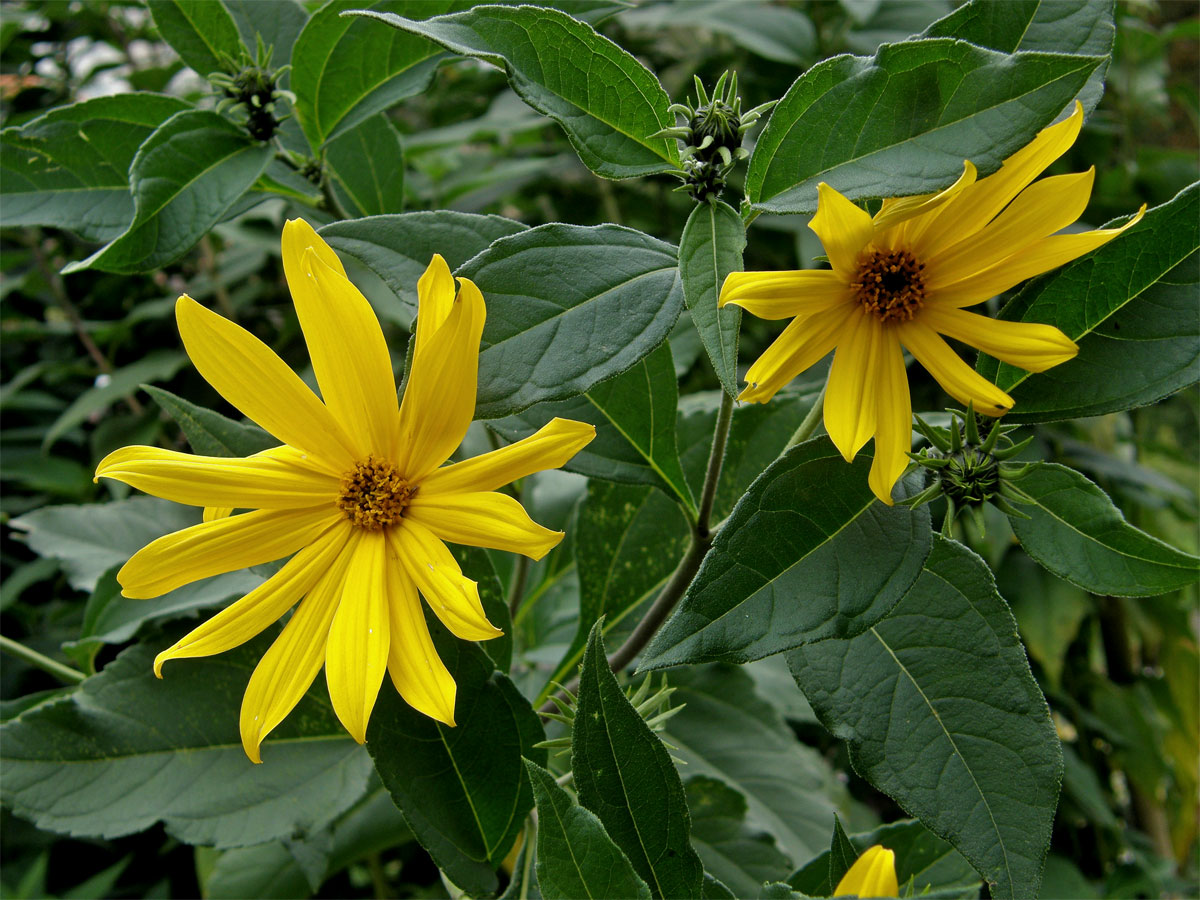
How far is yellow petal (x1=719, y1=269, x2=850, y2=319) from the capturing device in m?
0.40

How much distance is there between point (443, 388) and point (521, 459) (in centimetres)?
5

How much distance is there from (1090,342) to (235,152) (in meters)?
0.52

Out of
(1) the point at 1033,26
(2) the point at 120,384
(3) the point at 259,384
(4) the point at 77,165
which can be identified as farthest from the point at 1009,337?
(2) the point at 120,384

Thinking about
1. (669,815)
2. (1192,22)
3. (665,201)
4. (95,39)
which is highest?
(1192,22)

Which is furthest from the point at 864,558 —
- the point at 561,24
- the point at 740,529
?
the point at 561,24

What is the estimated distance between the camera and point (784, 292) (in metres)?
0.43

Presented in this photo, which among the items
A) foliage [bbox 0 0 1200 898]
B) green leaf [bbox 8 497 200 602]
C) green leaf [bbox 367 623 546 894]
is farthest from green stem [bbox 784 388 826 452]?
green leaf [bbox 8 497 200 602]

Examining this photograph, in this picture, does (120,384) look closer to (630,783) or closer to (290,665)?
(290,665)

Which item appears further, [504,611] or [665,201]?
[665,201]

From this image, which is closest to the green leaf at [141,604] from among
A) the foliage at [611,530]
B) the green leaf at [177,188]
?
the foliage at [611,530]

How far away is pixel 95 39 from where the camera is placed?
1.45m

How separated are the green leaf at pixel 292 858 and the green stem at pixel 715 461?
0.42 metres

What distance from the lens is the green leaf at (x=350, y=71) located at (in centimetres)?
61

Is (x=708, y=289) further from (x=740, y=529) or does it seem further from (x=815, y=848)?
(x=815, y=848)
